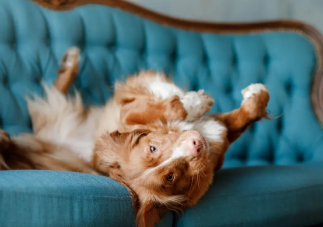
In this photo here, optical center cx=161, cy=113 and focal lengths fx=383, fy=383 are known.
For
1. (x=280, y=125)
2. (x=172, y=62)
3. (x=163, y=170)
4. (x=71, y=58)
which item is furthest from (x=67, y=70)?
(x=280, y=125)

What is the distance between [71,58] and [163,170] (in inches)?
47.6

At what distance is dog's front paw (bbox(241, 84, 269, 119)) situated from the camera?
1.93 metres

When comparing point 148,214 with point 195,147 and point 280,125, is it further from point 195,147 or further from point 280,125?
point 280,125

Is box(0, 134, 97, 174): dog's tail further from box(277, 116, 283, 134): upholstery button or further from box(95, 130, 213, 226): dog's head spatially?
box(277, 116, 283, 134): upholstery button

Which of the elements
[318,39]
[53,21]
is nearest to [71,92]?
[53,21]

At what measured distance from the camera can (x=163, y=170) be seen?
1612mm

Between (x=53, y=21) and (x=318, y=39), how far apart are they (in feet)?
6.69

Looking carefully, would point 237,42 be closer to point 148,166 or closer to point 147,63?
point 147,63

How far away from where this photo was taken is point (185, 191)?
1.68 meters

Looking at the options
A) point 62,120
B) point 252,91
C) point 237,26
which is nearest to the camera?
point 252,91

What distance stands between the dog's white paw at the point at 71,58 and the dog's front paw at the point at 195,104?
93 centimetres

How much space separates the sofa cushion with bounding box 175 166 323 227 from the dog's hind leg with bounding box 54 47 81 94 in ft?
3.69

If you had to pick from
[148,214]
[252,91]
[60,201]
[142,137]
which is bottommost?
[148,214]

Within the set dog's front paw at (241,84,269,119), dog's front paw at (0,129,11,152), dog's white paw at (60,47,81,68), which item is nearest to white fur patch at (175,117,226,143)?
dog's front paw at (241,84,269,119)
